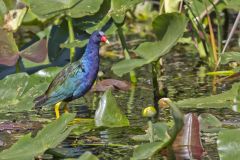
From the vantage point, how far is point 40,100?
5.59 m

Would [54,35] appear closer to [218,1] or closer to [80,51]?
[80,51]

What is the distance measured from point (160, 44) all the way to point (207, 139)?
1.09m

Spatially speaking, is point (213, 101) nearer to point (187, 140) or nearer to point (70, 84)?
point (70, 84)

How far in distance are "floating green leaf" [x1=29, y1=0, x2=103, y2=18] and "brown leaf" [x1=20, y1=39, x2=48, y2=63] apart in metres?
0.25

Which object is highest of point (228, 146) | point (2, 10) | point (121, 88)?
point (2, 10)

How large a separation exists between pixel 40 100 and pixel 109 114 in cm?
86

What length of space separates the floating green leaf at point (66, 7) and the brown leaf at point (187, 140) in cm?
225

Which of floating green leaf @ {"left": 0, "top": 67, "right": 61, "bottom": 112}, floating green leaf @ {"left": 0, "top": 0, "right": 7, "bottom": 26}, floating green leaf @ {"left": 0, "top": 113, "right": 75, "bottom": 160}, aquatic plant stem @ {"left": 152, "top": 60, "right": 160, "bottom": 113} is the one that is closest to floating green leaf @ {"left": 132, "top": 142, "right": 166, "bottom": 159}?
floating green leaf @ {"left": 0, "top": 113, "right": 75, "bottom": 160}

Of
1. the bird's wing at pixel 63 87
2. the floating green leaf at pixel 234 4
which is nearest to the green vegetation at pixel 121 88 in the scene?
the floating green leaf at pixel 234 4

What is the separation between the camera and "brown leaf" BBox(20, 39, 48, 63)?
6198 mm

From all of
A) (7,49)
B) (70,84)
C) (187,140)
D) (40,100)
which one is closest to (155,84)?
(70,84)

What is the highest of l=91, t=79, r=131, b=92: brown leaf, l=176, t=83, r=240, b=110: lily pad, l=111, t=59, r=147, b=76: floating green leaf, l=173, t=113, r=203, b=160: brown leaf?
l=173, t=113, r=203, b=160: brown leaf

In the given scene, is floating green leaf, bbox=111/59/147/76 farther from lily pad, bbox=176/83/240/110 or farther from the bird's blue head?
lily pad, bbox=176/83/240/110

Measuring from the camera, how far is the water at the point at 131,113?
180 inches
